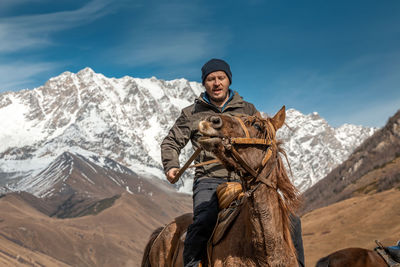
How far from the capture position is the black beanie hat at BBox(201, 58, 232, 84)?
6.09 metres

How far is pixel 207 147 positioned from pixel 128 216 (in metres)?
177

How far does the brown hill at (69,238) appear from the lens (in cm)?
9839

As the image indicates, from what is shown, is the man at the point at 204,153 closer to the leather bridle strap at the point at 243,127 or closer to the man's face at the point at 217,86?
the man's face at the point at 217,86

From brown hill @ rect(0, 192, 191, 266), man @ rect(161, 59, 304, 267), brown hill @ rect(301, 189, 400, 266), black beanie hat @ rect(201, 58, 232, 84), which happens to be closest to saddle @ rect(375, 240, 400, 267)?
man @ rect(161, 59, 304, 267)

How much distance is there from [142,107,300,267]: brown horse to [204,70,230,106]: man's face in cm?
141

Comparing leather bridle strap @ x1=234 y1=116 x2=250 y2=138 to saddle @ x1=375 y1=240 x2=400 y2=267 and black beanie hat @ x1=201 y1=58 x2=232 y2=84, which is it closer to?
black beanie hat @ x1=201 y1=58 x2=232 y2=84

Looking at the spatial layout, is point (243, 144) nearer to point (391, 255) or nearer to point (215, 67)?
point (215, 67)

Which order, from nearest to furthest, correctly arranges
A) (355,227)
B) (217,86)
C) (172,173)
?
(172,173), (217,86), (355,227)

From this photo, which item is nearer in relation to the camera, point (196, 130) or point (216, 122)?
point (216, 122)

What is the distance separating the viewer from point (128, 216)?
175500mm

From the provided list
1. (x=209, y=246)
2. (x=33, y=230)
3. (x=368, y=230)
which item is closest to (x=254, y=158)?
(x=209, y=246)

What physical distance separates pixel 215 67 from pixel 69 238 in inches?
5178

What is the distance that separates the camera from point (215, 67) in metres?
6.08

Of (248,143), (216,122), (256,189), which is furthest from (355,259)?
(216,122)
